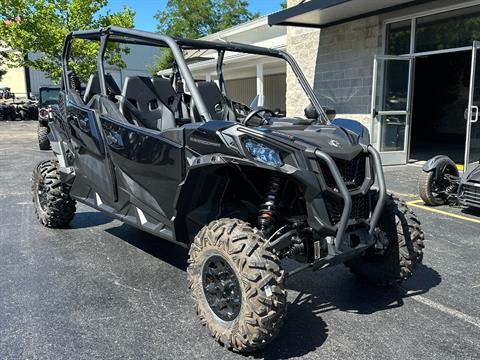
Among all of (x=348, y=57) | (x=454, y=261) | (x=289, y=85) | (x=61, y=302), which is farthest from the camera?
(x=289, y=85)

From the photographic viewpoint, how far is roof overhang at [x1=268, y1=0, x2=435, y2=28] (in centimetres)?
1018

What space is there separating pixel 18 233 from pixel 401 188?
6.23 metres

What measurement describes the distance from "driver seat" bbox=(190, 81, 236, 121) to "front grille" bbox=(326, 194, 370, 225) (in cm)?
167

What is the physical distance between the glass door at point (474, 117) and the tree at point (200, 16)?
145 feet

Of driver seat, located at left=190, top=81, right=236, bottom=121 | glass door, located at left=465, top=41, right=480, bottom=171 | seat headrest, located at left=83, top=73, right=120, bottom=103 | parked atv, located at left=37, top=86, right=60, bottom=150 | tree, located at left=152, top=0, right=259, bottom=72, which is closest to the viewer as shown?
driver seat, located at left=190, top=81, right=236, bottom=121

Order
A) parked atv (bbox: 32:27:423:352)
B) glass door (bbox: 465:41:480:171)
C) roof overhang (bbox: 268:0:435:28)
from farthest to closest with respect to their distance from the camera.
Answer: roof overhang (bbox: 268:0:435:28), glass door (bbox: 465:41:480:171), parked atv (bbox: 32:27:423:352)

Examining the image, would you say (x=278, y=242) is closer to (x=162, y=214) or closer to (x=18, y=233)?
(x=162, y=214)

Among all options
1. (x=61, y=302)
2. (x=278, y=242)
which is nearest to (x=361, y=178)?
(x=278, y=242)

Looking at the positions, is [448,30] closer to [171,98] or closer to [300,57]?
[300,57]

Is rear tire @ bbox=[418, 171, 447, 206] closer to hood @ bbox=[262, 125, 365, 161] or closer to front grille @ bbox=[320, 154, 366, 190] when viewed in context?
hood @ bbox=[262, 125, 365, 161]

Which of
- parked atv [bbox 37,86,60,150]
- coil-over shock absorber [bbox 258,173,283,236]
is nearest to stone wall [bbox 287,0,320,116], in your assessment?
parked atv [bbox 37,86,60,150]

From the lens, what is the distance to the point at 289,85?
545 inches

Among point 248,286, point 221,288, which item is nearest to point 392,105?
point 221,288

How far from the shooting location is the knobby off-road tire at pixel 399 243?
359 cm
